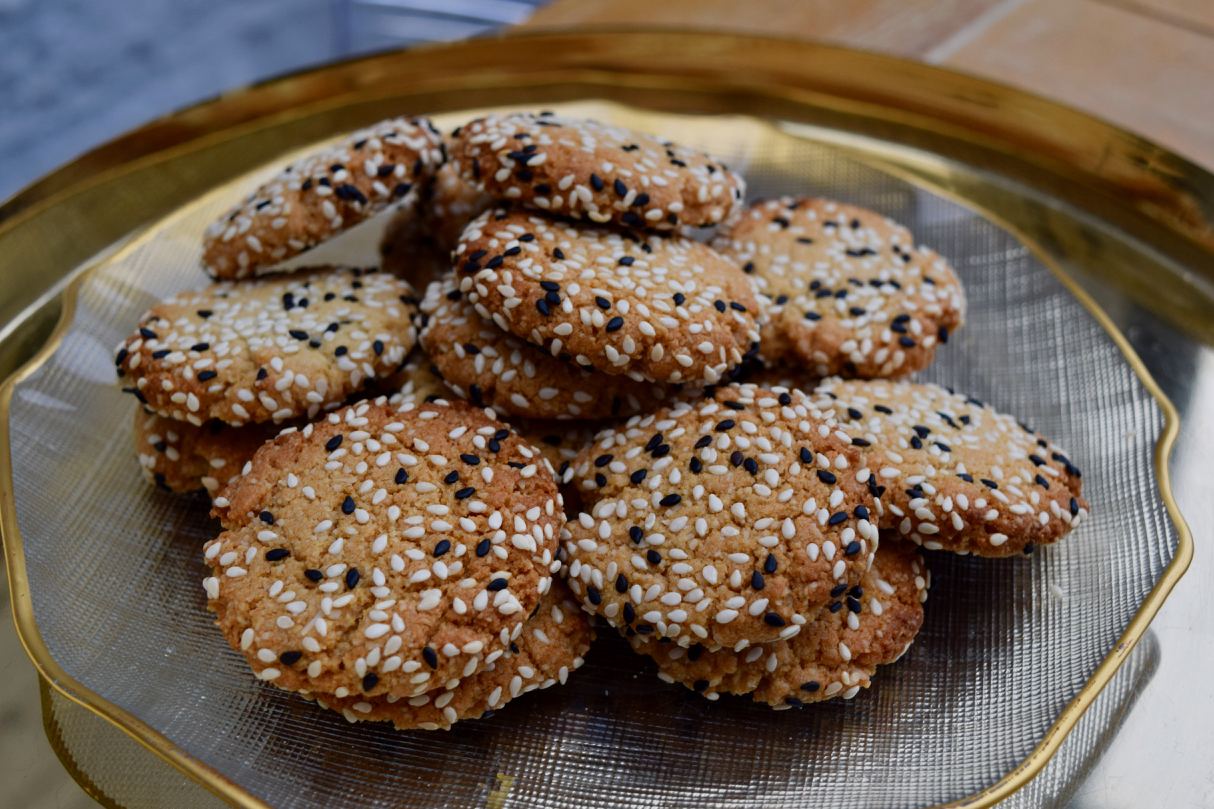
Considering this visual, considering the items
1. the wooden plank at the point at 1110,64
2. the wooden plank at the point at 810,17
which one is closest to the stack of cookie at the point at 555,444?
the wooden plank at the point at 1110,64

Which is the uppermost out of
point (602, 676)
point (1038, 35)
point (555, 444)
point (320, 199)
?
point (320, 199)

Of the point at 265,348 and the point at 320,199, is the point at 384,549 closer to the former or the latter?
the point at 265,348

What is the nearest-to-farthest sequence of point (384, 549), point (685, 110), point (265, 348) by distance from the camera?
point (384, 549), point (265, 348), point (685, 110)

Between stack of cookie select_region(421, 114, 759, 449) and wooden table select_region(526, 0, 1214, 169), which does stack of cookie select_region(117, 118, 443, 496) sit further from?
wooden table select_region(526, 0, 1214, 169)

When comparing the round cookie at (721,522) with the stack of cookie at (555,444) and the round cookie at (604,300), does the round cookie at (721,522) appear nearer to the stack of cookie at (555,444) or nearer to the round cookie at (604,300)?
the stack of cookie at (555,444)

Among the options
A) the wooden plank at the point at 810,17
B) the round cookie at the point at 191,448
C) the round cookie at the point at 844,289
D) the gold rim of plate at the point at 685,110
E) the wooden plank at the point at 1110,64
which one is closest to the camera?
the round cookie at the point at 191,448

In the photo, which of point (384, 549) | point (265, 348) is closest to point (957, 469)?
point (384, 549)

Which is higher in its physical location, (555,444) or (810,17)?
(810,17)

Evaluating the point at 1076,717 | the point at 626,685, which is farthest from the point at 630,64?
the point at 1076,717
